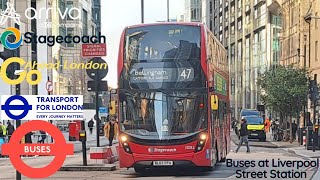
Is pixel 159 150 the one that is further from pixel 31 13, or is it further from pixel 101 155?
pixel 31 13

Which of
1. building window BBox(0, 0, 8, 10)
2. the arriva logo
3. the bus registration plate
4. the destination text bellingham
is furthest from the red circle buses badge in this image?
building window BBox(0, 0, 8, 10)

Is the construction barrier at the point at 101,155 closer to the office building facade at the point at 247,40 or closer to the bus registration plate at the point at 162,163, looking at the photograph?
the bus registration plate at the point at 162,163

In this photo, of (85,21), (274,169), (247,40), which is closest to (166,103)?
(274,169)

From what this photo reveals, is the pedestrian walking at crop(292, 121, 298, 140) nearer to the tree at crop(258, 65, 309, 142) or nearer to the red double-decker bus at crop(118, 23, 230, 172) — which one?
the tree at crop(258, 65, 309, 142)

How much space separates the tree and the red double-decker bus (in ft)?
87.5

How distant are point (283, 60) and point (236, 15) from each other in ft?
128

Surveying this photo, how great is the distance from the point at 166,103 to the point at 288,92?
27369 millimetres

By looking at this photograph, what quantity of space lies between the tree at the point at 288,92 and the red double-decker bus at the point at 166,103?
26676mm

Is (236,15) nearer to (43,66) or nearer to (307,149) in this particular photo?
(43,66)

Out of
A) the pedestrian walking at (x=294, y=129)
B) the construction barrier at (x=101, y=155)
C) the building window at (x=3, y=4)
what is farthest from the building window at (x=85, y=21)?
the construction barrier at (x=101, y=155)

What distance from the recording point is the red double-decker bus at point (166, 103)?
1789 centimetres

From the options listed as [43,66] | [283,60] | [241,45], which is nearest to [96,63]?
[43,66]

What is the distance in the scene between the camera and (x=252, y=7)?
93.0 m

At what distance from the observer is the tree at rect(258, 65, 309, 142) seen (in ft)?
144
